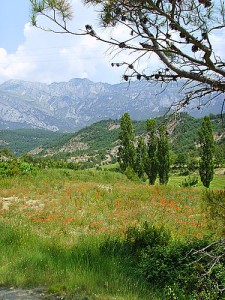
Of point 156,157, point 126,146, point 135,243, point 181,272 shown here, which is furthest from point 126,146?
point 181,272

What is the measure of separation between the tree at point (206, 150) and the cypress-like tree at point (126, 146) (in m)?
9.33

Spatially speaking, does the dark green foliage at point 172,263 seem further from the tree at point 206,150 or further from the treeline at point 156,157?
the tree at point 206,150

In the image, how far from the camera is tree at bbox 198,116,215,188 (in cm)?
4447

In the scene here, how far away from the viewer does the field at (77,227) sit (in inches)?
195

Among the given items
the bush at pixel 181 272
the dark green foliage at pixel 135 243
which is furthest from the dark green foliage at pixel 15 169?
the bush at pixel 181 272

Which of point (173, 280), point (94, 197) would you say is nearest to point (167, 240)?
point (173, 280)

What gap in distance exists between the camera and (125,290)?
4.57 m

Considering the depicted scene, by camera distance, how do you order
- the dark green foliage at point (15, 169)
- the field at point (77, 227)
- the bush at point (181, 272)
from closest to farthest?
the bush at point (181, 272) < the field at point (77, 227) < the dark green foliage at point (15, 169)

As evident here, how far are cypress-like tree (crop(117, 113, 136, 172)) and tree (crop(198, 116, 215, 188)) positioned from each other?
9328 millimetres

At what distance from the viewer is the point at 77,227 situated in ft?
33.6

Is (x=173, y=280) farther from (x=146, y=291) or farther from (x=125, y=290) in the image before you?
(x=125, y=290)

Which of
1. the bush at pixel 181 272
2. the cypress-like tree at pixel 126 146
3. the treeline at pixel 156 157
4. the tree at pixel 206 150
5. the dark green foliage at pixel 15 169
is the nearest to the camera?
the bush at pixel 181 272

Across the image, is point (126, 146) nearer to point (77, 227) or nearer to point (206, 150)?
point (206, 150)

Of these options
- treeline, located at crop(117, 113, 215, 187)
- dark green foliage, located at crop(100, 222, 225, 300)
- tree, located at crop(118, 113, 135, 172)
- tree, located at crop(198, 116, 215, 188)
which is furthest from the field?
tree, located at crop(198, 116, 215, 188)
